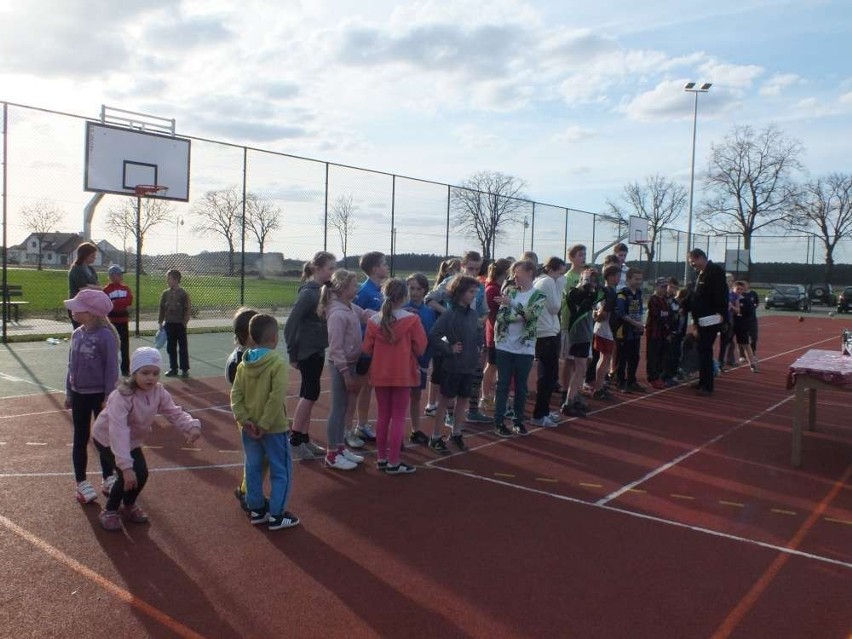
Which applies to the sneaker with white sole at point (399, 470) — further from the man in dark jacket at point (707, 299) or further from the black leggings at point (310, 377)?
the man in dark jacket at point (707, 299)

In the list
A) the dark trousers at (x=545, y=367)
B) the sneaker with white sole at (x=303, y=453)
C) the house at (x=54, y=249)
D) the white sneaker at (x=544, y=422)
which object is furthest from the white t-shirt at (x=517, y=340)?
the house at (x=54, y=249)

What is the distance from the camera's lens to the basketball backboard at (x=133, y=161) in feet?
50.8

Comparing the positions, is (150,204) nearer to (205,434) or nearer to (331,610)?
(205,434)

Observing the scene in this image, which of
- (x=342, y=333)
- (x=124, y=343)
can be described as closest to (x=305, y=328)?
(x=342, y=333)

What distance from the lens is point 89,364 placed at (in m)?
5.14

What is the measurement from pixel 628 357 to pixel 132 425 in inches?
311

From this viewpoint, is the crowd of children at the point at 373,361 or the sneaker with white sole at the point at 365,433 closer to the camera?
the crowd of children at the point at 373,361

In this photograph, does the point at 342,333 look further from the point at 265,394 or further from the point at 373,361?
the point at 265,394

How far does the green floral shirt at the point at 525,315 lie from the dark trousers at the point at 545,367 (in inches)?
20.7

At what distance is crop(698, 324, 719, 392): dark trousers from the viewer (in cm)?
1034

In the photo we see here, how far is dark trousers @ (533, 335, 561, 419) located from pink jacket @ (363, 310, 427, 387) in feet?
7.55

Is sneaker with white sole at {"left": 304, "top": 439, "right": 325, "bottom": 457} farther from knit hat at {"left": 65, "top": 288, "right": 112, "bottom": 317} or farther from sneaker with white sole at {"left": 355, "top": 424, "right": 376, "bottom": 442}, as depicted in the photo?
knit hat at {"left": 65, "top": 288, "right": 112, "bottom": 317}

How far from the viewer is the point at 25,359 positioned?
12125 millimetres

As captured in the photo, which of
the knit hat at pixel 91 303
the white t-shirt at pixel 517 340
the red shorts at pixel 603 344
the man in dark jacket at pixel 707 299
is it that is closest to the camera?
the knit hat at pixel 91 303
